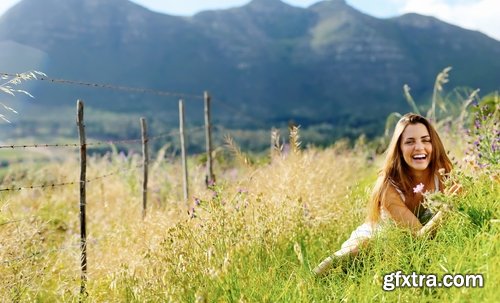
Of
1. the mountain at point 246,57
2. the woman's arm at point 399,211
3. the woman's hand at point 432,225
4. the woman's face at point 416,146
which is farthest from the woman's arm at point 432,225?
the mountain at point 246,57

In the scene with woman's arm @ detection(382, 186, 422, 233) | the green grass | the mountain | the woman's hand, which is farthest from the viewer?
the mountain

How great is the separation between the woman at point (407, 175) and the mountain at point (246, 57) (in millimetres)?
106680

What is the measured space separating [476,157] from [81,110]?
303 centimetres

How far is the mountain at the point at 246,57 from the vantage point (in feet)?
417

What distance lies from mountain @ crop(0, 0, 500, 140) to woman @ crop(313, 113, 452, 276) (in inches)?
4200

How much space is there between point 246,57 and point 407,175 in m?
165

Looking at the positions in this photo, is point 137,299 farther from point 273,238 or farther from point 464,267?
point 464,267

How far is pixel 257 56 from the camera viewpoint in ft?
551

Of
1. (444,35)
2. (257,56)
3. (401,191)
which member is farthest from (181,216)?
(444,35)

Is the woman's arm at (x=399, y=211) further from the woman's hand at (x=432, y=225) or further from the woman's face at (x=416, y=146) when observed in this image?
the woman's face at (x=416, y=146)

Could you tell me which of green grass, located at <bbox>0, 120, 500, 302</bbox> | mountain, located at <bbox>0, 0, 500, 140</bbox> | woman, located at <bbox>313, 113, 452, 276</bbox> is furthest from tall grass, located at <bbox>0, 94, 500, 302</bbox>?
mountain, located at <bbox>0, 0, 500, 140</bbox>

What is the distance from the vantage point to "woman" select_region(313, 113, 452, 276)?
3979mm

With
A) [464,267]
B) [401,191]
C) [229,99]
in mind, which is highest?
[229,99]

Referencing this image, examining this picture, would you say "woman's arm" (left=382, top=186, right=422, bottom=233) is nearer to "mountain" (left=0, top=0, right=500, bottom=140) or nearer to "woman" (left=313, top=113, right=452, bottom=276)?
"woman" (left=313, top=113, right=452, bottom=276)
